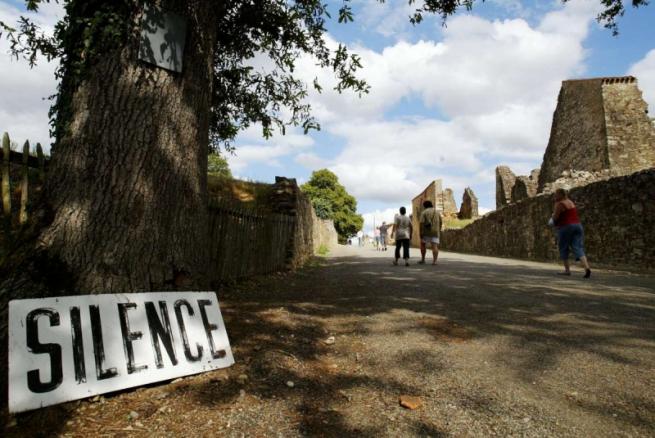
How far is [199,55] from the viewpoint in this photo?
352cm

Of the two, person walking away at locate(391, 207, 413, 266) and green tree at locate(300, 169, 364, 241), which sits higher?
green tree at locate(300, 169, 364, 241)

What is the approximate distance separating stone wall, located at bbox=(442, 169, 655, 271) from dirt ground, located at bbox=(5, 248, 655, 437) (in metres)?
6.15

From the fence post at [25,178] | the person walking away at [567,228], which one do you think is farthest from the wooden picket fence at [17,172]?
the person walking away at [567,228]

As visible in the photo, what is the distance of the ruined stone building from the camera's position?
71.3 ft

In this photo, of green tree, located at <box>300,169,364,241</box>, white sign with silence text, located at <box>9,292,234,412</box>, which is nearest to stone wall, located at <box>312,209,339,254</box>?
white sign with silence text, located at <box>9,292,234,412</box>

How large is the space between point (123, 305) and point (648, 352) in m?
4.00

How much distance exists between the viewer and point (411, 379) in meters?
2.85

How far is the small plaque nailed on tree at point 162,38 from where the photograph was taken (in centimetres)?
316

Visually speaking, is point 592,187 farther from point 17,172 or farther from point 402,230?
point 17,172

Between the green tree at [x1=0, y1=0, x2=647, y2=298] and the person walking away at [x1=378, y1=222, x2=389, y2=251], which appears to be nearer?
the green tree at [x1=0, y1=0, x2=647, y2=298]

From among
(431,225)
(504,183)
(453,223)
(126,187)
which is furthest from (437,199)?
(126,187)

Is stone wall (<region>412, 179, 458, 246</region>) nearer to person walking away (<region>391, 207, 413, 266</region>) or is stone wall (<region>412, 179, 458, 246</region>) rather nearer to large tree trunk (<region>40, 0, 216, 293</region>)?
person walking away (<region>391, 207, 413, 266</region>)

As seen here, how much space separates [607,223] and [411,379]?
35.8ft

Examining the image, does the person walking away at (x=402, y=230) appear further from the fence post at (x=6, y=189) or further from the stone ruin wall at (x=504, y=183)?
the stone ruin wall at (x=504, y=183)
